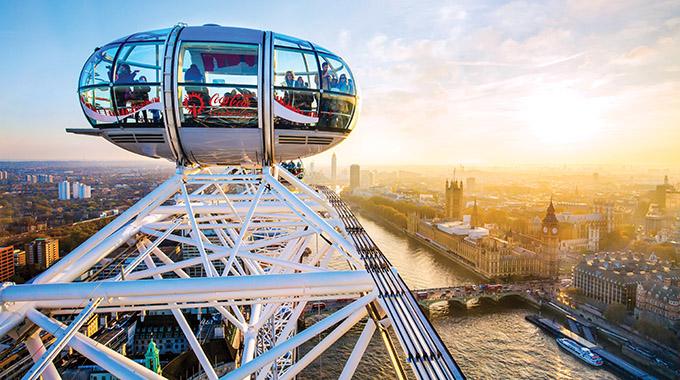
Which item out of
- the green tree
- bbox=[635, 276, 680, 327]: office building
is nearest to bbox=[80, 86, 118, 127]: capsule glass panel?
the green tree

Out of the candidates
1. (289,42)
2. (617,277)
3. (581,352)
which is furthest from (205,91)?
(617,277)

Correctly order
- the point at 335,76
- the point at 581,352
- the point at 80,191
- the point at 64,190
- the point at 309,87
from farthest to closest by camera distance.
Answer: the point at 80,191
the point at 64,190
the point at 581,352
the point at 335,76
the point at 309,87

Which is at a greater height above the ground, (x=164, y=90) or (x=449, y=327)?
(x=164, y=90)

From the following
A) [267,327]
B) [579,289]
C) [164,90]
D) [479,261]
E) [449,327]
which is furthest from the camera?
[479,261]

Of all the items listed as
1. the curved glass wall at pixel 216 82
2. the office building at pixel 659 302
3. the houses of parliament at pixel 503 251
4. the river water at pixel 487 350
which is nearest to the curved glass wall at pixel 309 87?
the curved glass wall at pixel 216 82

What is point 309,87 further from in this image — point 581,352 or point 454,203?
point 454,203

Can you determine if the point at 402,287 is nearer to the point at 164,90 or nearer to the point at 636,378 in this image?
the point at 164,90

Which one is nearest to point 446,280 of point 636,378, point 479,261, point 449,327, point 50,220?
point 479,261
